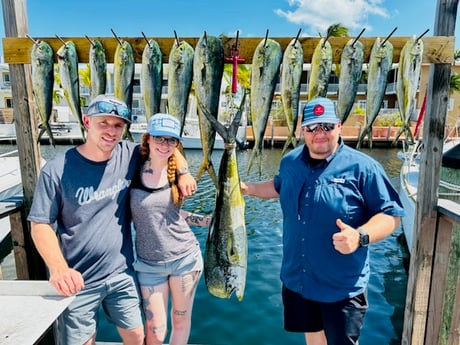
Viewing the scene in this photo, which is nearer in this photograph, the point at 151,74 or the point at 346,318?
the point at 346,318

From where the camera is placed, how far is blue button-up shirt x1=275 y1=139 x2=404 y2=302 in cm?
200

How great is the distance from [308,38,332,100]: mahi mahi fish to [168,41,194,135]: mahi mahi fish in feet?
2.50

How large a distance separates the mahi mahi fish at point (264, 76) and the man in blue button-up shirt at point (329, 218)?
27 centimetres

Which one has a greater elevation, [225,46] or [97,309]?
[225,46]

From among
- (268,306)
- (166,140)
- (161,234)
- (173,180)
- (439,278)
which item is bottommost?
(268,306)

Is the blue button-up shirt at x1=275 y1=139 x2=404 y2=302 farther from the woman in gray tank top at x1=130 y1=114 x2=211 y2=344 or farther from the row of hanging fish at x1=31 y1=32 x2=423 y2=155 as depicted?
the woman in gray tank top at x1=130 y1=114 x2=211 y2=344

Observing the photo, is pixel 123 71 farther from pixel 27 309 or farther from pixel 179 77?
pixel 27 309

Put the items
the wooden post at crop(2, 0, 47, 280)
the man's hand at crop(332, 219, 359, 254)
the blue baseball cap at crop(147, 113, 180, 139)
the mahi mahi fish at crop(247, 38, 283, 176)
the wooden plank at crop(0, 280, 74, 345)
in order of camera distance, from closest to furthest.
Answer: the wooden plank at crop(0, 280, 74, 345) < the man's hand at crop(332, 219, 359, 254) < the blue baseball cap at crop(147, 113, 180, 139) < the mahi mahi fish at crop(247, 38, 283, 176) < the wooden post at crop(2, 0, 47, 280)

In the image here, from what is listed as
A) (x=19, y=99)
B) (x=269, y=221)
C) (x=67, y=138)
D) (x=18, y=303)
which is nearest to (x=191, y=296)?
(x=18, y=303)

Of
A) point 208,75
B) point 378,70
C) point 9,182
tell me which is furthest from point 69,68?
point 9,182

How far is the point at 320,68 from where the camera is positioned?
2191 millimetres

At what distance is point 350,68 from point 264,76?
525 mm

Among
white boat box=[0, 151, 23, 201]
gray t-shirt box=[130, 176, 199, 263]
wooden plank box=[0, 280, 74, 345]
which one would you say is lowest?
white boat box=[0, 151, 23, 201]

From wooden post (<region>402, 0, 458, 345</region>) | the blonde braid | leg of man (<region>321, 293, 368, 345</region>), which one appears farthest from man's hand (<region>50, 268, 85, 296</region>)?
wooden post (<region>402, 0, 458, 345</region>)
